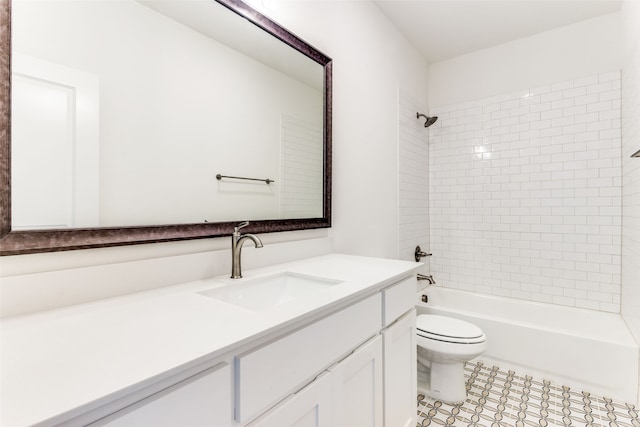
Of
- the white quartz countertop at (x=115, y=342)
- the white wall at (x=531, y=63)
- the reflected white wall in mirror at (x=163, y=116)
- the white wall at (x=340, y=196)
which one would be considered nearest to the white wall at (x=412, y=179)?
the white wall at (x=340, y=196)

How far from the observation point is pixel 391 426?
51.3 inches

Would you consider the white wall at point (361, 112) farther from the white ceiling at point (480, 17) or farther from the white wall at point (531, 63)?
the white wall at point (531, 63)

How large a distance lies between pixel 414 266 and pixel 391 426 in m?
0.68

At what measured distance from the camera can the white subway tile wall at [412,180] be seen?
8.46 ft

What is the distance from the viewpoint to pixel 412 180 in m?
2.78

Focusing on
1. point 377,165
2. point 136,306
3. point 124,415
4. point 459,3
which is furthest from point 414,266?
point 459,3

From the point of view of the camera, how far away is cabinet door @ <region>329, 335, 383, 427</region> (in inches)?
37.9

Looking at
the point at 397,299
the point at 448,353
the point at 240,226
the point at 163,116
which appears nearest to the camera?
the point at 163,116

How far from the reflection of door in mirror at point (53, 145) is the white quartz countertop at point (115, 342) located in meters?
0.26

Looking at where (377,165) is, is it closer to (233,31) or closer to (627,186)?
(233,31)

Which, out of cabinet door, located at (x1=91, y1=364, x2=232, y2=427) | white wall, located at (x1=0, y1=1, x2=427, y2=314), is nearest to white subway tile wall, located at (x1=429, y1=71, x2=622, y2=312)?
white wall, located at (x1=0, y1=1, x2=427, y2=314)

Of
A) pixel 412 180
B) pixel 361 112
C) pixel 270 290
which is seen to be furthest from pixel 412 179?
pixel 270 290

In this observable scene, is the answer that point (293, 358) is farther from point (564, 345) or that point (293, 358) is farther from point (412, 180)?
point (412, 180)

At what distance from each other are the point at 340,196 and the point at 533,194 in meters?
1.84
